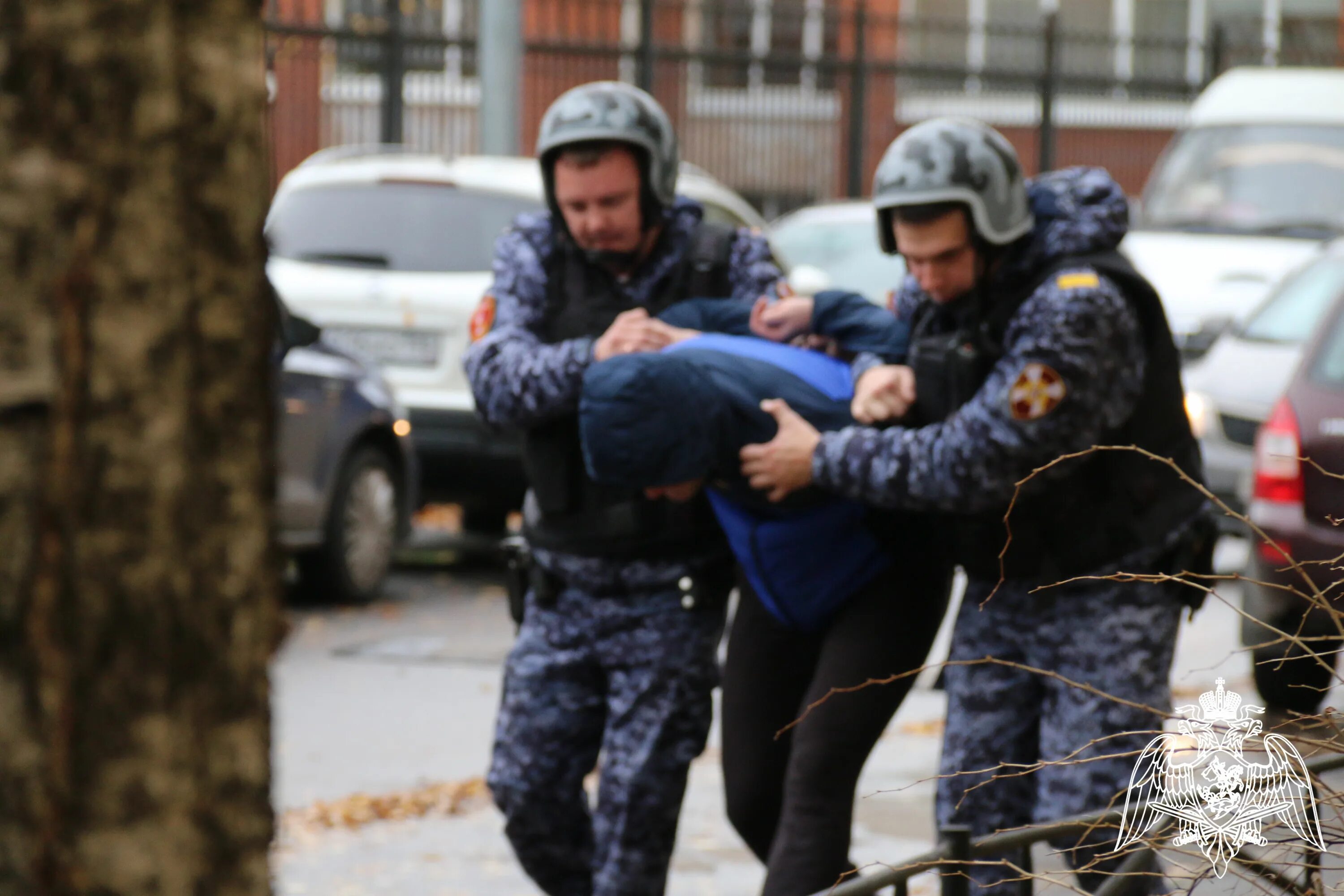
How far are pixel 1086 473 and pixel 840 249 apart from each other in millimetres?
8267

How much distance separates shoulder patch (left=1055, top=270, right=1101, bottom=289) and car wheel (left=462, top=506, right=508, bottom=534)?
24.8ft

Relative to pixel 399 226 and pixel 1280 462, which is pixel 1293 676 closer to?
pixel 1280 462

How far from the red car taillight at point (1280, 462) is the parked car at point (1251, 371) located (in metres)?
1.82

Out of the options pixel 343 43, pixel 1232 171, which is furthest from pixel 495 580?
pixel 343 43

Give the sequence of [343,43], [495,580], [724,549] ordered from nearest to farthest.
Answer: [724,549]
[495,580]
[343,43]

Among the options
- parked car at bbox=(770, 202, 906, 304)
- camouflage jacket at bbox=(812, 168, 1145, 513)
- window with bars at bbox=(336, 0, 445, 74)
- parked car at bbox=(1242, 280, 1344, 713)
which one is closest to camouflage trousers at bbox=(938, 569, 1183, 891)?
camouflage jacket at bbox=(812, 168, 1145, 513)

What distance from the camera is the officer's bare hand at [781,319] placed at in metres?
3.61

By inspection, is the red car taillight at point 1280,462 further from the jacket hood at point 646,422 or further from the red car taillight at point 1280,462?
the jacket hood at point 646,422

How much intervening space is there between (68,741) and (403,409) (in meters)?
7.81

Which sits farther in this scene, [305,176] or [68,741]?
[305,176]

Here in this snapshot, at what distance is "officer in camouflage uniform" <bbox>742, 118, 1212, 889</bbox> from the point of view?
3.26 m

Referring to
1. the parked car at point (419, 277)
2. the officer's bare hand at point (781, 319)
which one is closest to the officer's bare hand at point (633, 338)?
the officer's bare hand at point (781, 319)

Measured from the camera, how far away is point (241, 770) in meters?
1.43

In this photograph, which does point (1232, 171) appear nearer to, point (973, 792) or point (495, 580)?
point (495, 580)
